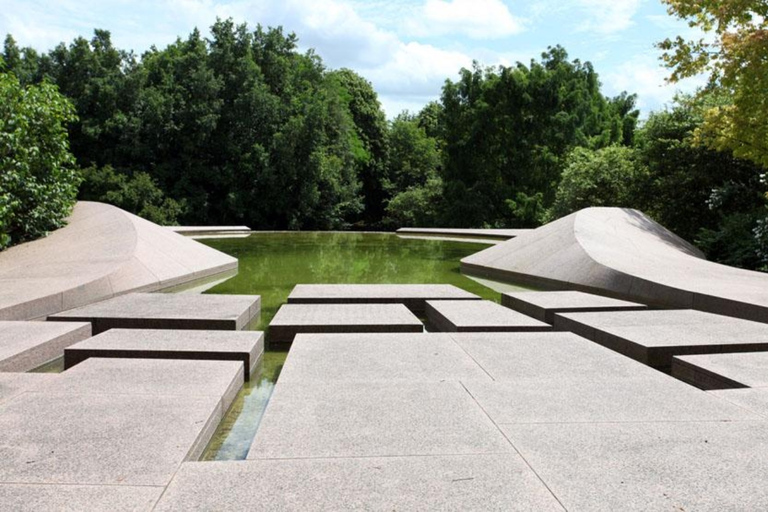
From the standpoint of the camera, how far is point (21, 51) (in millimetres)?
28547

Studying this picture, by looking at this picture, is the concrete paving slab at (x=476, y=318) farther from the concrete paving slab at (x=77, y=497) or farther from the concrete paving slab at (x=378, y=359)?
the concrete paving slab at (x=77, y=497)

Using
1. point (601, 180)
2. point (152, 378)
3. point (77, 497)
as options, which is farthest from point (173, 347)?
point (601, 180)

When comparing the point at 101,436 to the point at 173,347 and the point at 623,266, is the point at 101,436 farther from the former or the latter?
the point at 623,266

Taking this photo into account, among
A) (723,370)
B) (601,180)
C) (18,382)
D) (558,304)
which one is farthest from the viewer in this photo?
(601,180)

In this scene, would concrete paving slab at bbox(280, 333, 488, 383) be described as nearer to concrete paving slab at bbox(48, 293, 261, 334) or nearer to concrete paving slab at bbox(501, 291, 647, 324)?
concrete paving slab at bbox(48, 293, 261, 334)

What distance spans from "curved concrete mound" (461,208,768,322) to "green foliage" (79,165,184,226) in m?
18.9

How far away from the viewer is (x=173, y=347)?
13.6 feet

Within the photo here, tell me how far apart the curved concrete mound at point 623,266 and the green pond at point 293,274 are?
90 centimetres

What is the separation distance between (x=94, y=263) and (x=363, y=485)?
Result: 6.80 m

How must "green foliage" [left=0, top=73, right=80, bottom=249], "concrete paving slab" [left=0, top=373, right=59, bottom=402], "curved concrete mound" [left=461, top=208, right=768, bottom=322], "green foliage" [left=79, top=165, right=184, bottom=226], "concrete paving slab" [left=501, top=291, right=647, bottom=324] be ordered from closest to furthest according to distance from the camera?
1. "concrete paving slab" [left=0, top=373, right=59, bottom=402]
2. "concrete paving slab" [left=501, top=291, right=647, bottom=324]
3. "curved concrete mound" [left=461, top=208, right=768, bottom=322]
4. "green foliage" [left=0, top=73, right=80, bottom=249]
5. "green foliage" [left=79, top=165, right=184, bottom=226]

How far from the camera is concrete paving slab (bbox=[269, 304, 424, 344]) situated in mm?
5008

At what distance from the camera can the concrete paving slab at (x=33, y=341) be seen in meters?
3.95

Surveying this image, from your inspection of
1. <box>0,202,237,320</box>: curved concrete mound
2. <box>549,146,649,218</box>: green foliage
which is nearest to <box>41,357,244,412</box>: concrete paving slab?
<box>0,202,237,320</box>: curved concrete mound

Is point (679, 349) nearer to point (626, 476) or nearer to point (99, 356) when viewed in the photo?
point (626, 476)
